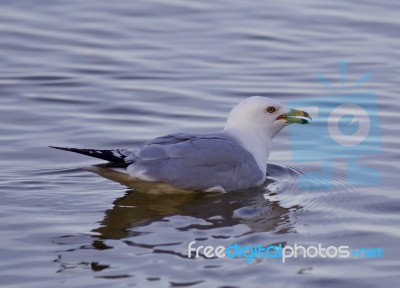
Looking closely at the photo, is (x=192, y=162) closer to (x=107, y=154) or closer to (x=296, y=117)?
(x=107, y=154)

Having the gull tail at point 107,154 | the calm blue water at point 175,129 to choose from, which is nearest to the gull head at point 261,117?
the calm blue water at point 175,129

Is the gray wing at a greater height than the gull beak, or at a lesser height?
lesser

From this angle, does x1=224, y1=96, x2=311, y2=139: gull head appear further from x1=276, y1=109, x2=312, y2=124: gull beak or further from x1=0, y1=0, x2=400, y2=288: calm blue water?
x1=0, y1=0, x2=400, y2=288: calm blue water

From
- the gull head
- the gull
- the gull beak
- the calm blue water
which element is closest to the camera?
the calm blue water

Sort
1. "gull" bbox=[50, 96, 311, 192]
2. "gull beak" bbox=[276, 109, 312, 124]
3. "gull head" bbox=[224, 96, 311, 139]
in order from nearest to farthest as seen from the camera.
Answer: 1. "gull" bbox=[50, 96, 311, 192]
2. "gull head" bbox=[224, 96, 311, 139]
3. "gull beak" bbox=[276, 109, 312, 124]

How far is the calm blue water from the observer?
6.78m

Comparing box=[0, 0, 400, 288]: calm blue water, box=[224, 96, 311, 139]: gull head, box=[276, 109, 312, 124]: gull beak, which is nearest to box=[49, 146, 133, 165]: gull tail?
box=[0, 0, 400, 288]: calm blue water

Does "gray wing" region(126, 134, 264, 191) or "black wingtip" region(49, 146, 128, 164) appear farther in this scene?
"gray wing" region(126, 134, 264, 191)

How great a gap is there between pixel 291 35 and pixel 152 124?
3.85 m

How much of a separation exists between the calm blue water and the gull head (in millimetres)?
404

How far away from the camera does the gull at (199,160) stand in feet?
26.9

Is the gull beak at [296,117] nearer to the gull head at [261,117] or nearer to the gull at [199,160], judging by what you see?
the gull head at [261,117]

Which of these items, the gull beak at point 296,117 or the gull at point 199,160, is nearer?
the gull at point 199,160

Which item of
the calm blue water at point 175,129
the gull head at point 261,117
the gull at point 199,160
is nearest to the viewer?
the calm blue water at point 175,129
